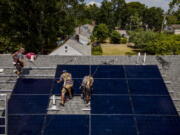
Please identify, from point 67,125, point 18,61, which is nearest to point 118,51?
point 18,61

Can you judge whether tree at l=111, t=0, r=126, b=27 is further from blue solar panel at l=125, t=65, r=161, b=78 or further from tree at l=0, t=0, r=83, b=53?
blue solar panel at l=125, t=65, r=161, b=78

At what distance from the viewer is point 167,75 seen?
1144 centimetres

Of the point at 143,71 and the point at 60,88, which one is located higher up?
the point at 143,71

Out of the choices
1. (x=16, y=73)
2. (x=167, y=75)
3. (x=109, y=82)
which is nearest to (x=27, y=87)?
(x=16, y=73)

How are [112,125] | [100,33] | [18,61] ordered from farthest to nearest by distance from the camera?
1. [100,33]
2. [18,61]
3. [112,125]

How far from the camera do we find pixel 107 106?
9.36 m

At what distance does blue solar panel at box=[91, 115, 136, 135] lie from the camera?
8.17 metres

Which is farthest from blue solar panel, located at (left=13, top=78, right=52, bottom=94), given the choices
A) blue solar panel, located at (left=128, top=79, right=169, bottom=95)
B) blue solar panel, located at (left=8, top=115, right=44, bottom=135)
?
blue solar panel, located at (left=128, top=79, right=169, bottom=95)

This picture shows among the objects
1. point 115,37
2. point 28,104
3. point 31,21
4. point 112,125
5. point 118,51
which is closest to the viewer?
point 112,125

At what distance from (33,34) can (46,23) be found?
201 cm

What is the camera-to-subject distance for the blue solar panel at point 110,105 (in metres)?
9.09

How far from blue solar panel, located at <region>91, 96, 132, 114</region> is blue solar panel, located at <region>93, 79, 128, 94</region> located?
0.40m

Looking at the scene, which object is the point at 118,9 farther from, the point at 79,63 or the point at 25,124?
the point at 25,124

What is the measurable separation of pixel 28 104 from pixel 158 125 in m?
5.26
